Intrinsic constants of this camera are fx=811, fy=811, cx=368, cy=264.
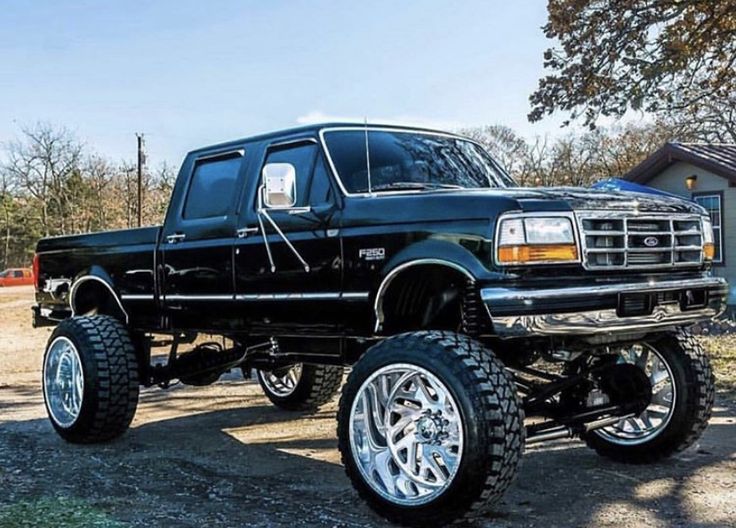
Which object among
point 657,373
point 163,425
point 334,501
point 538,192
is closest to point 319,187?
point 538,192

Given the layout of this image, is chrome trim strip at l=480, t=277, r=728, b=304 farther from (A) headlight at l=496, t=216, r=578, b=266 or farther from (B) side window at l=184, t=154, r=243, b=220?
(B) side window at l=184, t=154, r=243, b=220

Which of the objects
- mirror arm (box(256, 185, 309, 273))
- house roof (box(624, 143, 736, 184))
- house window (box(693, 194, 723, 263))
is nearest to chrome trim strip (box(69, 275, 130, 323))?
mirror arm (box(256, 185, 309, 273))

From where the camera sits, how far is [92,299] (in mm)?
6969

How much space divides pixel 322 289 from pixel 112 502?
168 centimetres

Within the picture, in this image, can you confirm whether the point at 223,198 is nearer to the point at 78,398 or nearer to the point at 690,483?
the point at 78,398

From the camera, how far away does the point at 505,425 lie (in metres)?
3.82

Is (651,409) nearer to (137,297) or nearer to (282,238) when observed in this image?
(282,238)

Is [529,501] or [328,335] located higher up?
[328,335]

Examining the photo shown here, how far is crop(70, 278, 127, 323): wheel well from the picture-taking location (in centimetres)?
676

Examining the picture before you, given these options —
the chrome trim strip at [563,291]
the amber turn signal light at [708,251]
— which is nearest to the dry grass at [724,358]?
the amber turn signal light at [708,251]

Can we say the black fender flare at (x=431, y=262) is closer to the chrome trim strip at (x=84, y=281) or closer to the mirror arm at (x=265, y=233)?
the mirror arm at (x=265, y=233)

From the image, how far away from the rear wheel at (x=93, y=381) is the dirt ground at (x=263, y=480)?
0.17m

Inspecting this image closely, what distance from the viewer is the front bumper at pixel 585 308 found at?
3.85m

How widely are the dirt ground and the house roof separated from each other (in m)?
10.3
